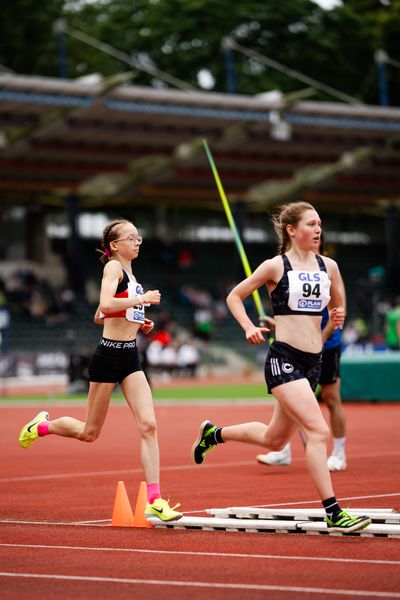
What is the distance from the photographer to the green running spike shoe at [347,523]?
8328mm

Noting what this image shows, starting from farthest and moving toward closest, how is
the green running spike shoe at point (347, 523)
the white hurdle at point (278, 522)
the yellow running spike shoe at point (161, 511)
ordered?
the yellow running spike shoe at point (161, 511)
the white hurdle at point (278, 522)
the green running spike shoe at point (347, 523)

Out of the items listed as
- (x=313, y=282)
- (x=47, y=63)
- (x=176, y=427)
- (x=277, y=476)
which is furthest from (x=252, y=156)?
(x=313, y=282)

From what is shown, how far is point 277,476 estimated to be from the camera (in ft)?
42.8

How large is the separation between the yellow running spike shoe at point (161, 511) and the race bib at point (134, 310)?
1.36 metres

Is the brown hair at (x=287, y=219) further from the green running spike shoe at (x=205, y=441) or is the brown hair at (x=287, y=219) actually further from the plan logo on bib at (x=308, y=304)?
the green running spike shoe at (x=205, y=441)

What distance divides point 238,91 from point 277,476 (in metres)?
47.0

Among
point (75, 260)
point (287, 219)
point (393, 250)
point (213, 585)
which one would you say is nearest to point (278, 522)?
point (213, 585)

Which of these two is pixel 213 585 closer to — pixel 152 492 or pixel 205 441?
pixel 152 492

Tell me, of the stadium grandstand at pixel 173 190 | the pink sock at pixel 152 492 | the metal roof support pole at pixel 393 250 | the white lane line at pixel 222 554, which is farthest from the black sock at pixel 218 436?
the metal roof support pole at pixel 393 250

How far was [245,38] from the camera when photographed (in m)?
60.5

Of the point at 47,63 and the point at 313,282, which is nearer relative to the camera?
the point at 313,282

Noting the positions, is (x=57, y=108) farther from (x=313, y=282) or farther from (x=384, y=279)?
(x=313, y=282)

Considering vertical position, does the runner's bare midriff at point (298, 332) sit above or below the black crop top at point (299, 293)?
below

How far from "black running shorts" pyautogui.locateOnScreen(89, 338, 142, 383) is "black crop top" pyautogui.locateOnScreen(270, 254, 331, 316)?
1.30 m
